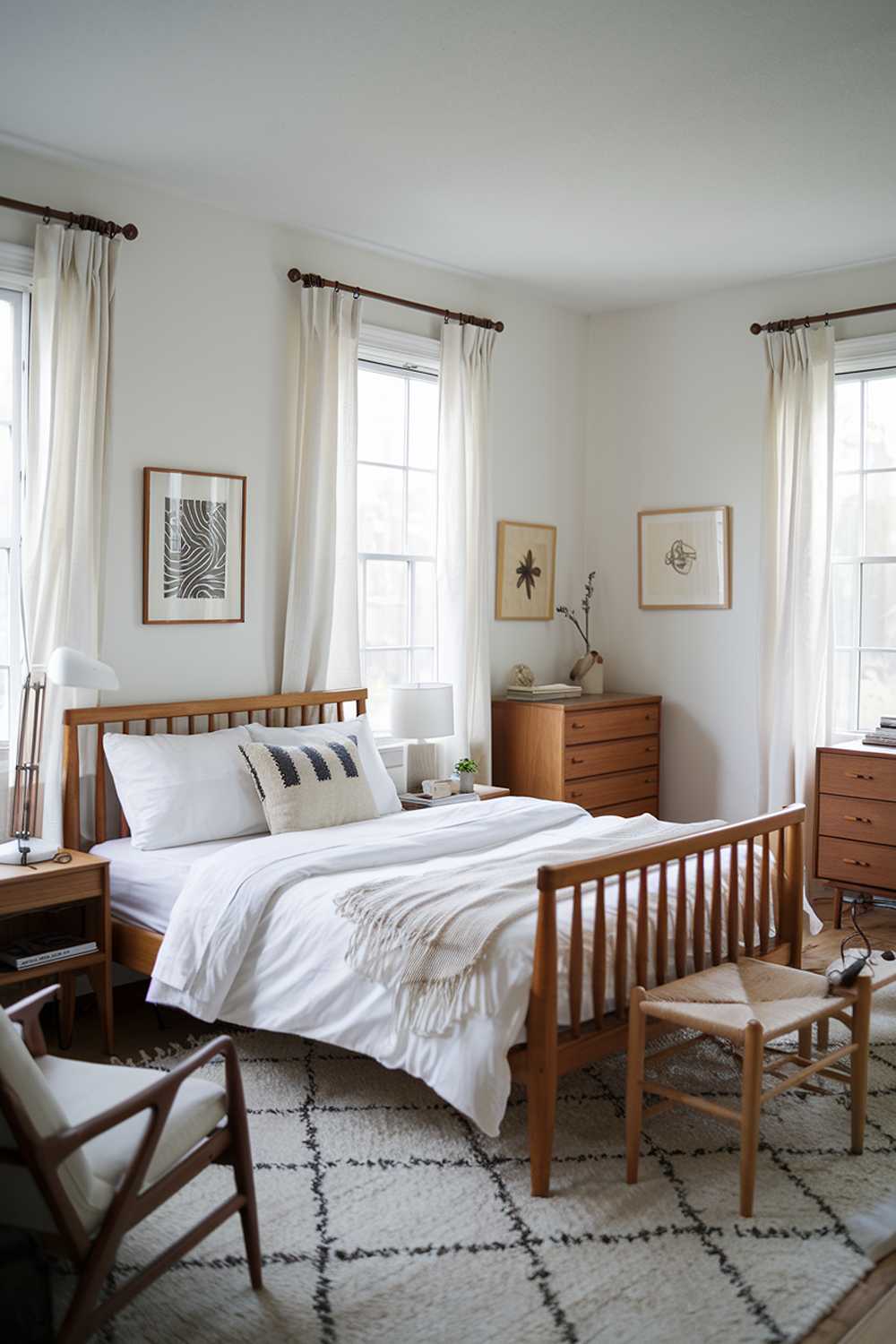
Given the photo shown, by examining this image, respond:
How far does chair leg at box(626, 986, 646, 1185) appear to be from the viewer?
2.79 m

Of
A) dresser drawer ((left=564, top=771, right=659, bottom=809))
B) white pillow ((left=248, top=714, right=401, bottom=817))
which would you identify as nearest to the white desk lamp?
white pillow ((left=248, top=714, right=401, bottom=817))

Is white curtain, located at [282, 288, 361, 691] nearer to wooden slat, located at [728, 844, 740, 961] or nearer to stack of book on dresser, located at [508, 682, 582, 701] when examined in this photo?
stack of book on dresser, located at [508, 682, 582, 701]

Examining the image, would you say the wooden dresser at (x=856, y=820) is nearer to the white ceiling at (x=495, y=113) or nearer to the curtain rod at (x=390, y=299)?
the white ceiling at (x=495, y=113)

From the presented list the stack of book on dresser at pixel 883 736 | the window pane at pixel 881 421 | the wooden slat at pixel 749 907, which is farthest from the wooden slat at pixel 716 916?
the window pane at pixel 881 421

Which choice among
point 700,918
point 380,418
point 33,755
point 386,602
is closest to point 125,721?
point 33,755

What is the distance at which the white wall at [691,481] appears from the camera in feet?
18.7

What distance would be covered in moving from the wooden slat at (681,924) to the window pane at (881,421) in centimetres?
309

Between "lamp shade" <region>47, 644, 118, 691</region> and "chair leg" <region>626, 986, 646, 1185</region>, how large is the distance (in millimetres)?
1961

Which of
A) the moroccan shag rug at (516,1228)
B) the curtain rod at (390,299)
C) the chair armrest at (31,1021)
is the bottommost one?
the moroccan shag rug at (516,1228)

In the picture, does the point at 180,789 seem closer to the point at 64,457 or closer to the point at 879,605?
the point at 64,457

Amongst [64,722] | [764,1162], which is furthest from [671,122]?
[764,1162]

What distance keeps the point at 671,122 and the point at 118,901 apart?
317cm

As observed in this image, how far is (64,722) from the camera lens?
13.0ft

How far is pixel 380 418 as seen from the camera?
209 inches
